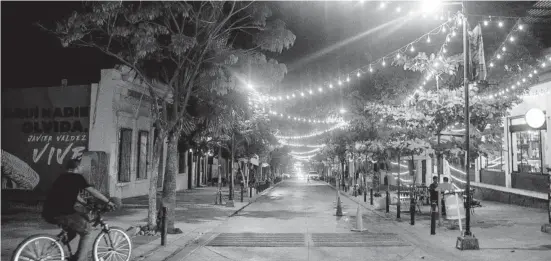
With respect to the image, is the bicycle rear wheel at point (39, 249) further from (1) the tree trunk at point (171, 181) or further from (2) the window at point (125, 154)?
(2) the window at point (125, 154)

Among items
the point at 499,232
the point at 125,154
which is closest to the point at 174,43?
the point at 499,232

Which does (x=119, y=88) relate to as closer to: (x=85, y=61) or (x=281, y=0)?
(x=85, y=61)

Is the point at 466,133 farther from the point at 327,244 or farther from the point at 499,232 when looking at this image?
the point at 327,244

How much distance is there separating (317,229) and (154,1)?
322 inches

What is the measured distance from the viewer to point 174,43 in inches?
448

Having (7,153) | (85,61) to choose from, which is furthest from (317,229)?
(7,153)

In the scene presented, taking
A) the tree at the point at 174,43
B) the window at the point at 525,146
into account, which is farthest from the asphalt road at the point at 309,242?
the window at the point at 525,146

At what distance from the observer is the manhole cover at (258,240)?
36.6ft

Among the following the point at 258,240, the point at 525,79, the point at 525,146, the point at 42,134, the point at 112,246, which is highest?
the point at 525,79

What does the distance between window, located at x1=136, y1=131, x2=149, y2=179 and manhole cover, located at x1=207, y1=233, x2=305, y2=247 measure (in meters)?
13.7

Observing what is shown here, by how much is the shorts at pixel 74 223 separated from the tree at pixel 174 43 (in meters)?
5.18

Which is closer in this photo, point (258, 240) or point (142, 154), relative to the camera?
point (258, 240)

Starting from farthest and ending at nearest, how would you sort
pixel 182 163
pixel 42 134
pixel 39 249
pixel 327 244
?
pixel 182 163 < pixel 42 134 < pixel 327 244 < pixel 39 249

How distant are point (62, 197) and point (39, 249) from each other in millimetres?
823
